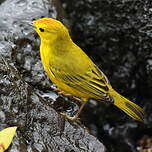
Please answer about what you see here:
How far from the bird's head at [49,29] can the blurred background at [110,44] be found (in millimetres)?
443

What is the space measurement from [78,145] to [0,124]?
917 millimetres

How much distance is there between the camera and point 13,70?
14.6 ft

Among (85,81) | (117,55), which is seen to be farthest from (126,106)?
(117,55)

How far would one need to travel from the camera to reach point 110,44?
655 centimetres

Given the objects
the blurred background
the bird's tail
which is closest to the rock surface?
the blurred background

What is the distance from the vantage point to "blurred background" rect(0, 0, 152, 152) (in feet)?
18.0

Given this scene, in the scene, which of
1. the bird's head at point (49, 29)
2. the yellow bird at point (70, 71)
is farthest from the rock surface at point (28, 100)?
the bird's head at point (49, 29)

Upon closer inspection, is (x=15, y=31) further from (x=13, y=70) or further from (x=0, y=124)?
(x=0, y=124)

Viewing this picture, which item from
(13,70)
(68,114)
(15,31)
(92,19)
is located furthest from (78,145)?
(92,19)

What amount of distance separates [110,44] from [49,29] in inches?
75.5

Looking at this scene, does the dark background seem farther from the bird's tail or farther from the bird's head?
the bird's head

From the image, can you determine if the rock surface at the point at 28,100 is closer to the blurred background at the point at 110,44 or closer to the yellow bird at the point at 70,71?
the blurred background at the point at 110,44

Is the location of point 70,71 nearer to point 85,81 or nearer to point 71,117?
point 85,81

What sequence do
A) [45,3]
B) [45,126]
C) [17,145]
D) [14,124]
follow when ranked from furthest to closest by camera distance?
[45,3]
[45,126]
[14,124]
[17,145]
